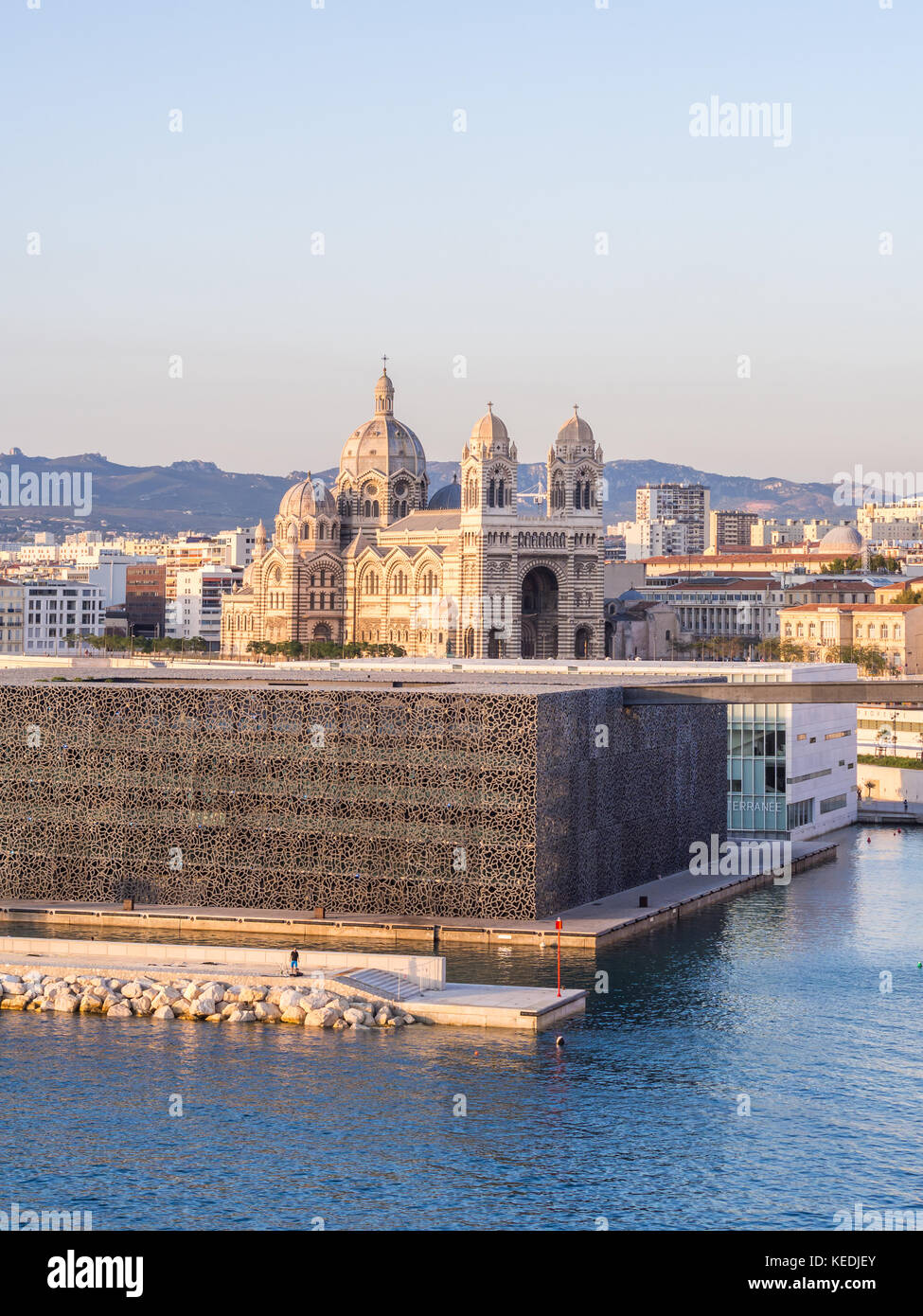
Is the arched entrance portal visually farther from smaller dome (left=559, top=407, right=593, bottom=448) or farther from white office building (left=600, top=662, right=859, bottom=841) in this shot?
white office building (left=600, top=662, right=859, bottom=841)

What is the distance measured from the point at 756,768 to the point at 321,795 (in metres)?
22.5

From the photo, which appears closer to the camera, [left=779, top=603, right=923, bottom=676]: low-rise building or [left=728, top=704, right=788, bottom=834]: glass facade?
[left=728, top=704, right=788, bottom=834]: glass facade

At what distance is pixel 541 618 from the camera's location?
146m

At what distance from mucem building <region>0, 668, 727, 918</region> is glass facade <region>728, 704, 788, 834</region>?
13.0 meters

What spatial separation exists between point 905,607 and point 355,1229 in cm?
12265

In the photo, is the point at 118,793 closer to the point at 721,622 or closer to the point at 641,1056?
the point at 641,1056

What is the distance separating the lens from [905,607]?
148m

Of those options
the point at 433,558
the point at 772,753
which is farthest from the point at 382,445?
the point at 772,753

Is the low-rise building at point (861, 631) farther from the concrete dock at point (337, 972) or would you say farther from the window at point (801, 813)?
the concrete dock at point (337, 972)

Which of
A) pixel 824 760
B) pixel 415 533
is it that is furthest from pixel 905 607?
pixel 824 760

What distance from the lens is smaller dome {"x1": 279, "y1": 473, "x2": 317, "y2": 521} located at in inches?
6029

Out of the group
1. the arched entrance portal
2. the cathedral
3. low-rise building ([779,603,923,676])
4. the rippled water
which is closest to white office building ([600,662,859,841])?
the rippled water

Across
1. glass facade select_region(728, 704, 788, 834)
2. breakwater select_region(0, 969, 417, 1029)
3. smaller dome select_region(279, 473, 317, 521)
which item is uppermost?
smaller dome select_region(279, 473, 317, 521)

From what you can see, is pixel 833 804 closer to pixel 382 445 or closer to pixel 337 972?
pixel 337 972
